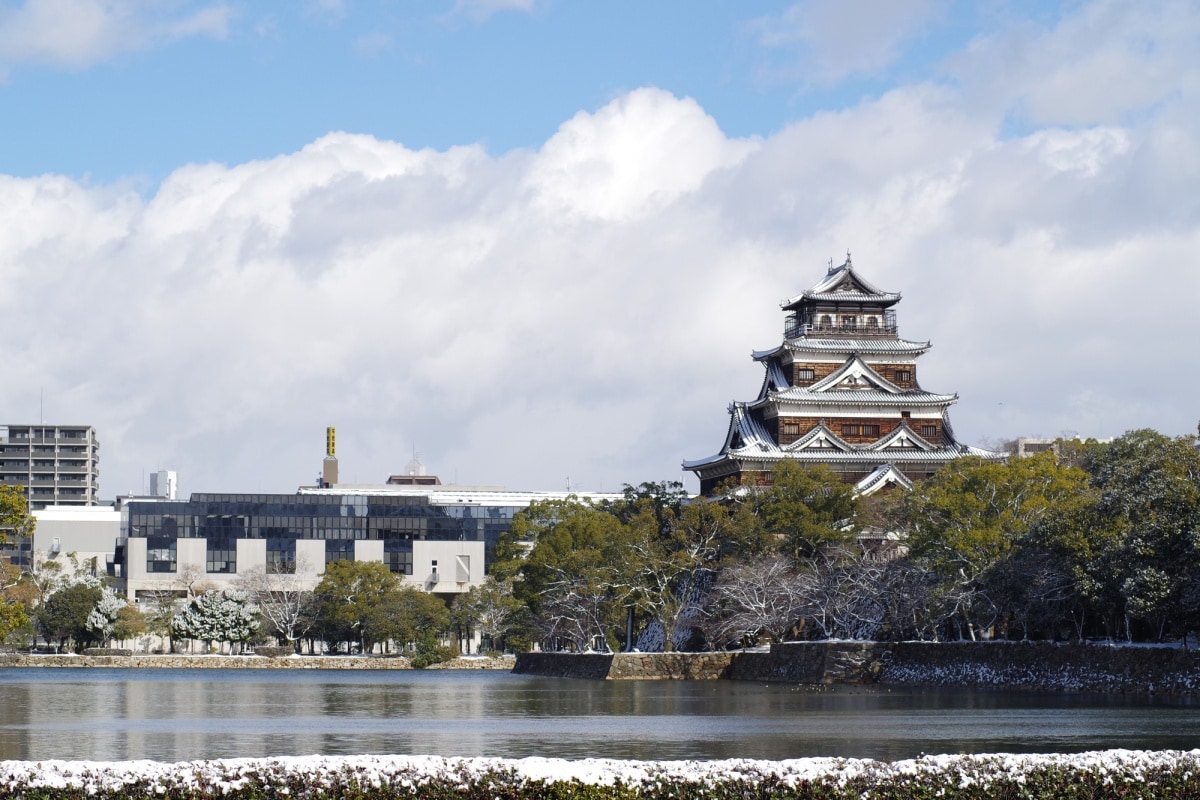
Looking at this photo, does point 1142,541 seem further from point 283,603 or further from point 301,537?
point 301,537

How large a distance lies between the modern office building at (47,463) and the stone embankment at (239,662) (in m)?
76.6

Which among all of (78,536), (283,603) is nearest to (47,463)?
(78,536)

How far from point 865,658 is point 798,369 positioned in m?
32.7

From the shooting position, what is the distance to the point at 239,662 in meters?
103

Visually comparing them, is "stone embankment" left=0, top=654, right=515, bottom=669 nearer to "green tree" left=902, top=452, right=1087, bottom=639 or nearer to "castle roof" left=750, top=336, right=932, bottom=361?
"castle roof" left=750, top=336, right=932, bottom=361

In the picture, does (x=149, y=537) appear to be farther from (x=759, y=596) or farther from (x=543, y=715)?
(x=543, y=715)

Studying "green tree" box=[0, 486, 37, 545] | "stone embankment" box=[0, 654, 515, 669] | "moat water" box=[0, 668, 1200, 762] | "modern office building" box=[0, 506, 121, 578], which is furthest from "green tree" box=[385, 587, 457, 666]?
"green tree" box=[0, 486, 37, 545]

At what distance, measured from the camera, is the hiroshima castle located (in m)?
87.9

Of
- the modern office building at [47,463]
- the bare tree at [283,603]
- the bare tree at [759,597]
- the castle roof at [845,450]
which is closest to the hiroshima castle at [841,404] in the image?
the castle roof at [845,450]

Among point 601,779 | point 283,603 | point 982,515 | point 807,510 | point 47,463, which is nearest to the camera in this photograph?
point 601,779

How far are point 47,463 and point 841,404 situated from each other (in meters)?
113

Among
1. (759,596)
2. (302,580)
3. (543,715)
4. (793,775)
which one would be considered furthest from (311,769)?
(302,580)

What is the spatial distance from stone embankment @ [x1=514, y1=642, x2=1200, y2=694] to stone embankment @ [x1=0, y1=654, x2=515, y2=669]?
78.3 ft

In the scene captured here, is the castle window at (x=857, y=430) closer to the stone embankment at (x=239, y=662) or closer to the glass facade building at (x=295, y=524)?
the stone embankment at (x=239, y=662)
